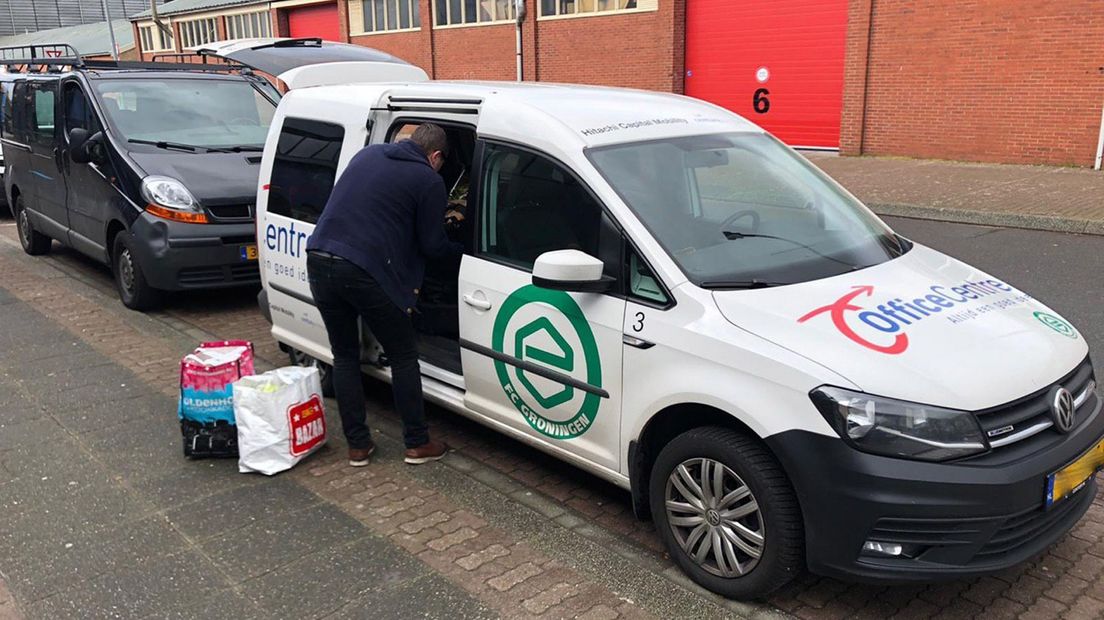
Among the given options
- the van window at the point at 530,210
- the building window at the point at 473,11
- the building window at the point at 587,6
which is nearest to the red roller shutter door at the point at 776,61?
the building window at the point at 587,6

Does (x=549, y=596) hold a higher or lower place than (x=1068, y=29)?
lower

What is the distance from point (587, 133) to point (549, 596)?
74.3 inches

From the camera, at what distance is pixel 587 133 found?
3.74 meters

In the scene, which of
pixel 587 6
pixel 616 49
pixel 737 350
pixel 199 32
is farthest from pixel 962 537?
pixel 199 32

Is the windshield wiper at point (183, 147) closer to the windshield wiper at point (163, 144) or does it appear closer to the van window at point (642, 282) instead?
the windshield wiper at point (163, 144)

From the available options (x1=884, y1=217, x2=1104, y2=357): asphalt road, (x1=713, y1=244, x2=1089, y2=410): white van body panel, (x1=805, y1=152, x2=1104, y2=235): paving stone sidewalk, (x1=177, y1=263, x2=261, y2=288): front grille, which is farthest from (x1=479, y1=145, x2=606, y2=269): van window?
(x1=805, y1=152, x2=1104, y2=235): paving stone sidewalk

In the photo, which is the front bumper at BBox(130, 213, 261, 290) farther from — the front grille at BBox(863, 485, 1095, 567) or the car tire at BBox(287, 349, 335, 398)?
the front grille at BBox(863, 485, 1095, 567)

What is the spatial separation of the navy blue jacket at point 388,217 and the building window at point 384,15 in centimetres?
2576

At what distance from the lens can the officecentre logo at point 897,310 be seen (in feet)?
9.81

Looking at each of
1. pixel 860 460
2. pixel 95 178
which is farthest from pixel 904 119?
pixel 860 460

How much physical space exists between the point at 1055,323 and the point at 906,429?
3.80ft

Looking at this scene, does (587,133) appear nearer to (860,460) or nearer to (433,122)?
(433,122)

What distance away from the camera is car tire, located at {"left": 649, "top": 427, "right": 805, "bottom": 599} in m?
2.98

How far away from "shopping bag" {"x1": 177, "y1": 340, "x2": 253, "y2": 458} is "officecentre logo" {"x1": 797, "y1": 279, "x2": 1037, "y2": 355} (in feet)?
9.34
